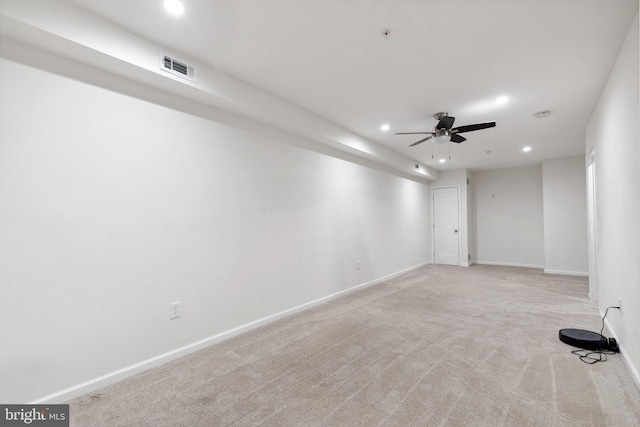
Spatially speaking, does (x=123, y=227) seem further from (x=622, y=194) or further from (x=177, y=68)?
(x=622, y=194)

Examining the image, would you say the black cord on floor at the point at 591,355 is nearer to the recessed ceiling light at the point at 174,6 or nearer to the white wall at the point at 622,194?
the white wall at the point at 622,194

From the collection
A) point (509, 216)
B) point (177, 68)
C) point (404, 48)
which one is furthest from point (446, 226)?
point (177, 68)

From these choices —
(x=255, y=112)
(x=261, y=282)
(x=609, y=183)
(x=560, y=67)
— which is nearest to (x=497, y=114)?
(x=560, y=67)

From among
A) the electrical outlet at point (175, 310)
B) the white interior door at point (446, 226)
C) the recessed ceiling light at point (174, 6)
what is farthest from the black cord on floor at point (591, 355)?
the white interior door at point (446, 226)

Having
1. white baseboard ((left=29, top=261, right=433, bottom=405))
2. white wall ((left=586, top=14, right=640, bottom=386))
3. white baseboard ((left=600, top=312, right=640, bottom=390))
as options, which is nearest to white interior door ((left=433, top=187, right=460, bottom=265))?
white wall ((left=586, top=14, right=640, bottom=386))

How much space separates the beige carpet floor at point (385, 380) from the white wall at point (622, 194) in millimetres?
450

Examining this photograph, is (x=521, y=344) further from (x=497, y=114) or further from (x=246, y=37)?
(x=246, y=37)

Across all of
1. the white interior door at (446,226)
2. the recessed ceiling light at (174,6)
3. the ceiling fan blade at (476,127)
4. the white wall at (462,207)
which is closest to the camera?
the recessed ceiling light at (174,6)

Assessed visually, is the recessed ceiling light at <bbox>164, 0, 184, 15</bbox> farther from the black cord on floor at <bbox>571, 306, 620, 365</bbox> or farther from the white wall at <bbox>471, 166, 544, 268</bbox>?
the white wall at <bbox>471, 166, 544, 268</bbox>

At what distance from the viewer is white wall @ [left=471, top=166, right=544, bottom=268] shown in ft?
25.0

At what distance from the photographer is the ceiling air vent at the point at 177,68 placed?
8.02ft

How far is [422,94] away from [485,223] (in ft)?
20.8

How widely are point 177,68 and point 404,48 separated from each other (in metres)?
1.98

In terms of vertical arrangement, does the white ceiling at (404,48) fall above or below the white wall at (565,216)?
above
